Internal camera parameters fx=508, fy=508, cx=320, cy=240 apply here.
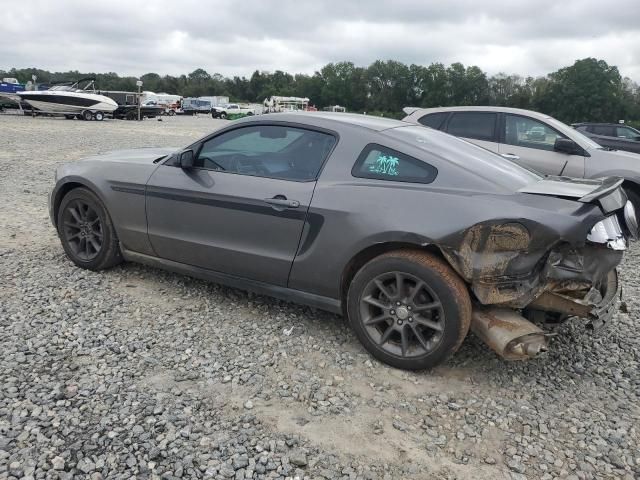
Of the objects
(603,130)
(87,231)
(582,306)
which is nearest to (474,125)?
(582,306)

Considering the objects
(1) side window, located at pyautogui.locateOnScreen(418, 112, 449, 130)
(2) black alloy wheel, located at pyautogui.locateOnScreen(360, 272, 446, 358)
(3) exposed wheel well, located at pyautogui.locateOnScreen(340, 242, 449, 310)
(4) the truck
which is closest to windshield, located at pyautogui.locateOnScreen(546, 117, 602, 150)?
(1) side window, located at pyautogui.locateOnScreen(418, 112, 449, 130)

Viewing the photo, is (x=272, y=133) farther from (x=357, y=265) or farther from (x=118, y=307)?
(x=118, y=307)

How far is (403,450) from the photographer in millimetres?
2477

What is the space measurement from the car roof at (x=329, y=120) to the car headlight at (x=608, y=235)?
1.47 meters

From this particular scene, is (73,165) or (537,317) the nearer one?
(537,317)

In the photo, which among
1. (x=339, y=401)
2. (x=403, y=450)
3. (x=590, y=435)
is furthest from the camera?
(x=339, y=401)

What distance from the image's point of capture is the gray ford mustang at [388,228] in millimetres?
2844

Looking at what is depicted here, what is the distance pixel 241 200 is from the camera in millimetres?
3551

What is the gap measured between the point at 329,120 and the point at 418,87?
102 metres

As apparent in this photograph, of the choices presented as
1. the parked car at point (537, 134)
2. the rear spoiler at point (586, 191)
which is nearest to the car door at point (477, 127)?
the parked car at point (537, 134)

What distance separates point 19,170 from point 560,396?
1041 centimetres

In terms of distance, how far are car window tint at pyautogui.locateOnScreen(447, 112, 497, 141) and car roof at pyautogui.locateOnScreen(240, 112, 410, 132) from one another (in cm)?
365

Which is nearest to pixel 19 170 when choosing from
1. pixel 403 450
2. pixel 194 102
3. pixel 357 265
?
pixel 357 265

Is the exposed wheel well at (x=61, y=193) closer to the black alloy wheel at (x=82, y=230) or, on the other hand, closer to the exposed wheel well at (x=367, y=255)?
the black alloy wheel at (x=82, y=230)
